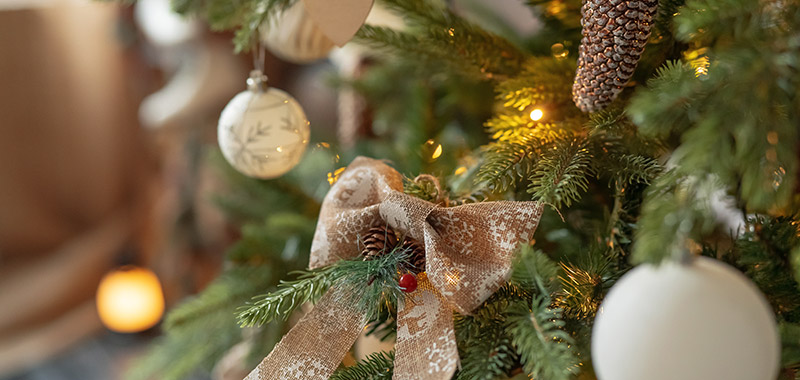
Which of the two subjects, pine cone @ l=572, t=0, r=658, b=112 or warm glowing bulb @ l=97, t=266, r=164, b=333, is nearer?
pine cone @ l=572, t=0, r=658, b=112

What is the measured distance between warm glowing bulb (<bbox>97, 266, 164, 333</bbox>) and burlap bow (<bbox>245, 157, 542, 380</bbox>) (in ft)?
3.56

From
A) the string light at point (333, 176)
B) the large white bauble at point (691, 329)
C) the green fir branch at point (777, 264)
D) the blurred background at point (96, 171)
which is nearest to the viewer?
the large white bauble at point (691, 329)

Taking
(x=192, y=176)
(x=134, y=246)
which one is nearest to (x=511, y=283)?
(x=192, y=176)

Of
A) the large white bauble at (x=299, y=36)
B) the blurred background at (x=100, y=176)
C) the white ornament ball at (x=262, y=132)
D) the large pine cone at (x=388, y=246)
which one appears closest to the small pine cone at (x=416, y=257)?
the large pine cone at (x=388, y=246)

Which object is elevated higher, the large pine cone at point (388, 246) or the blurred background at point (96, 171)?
the large pine cone at point (388, 246)

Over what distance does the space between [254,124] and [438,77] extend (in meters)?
0.20

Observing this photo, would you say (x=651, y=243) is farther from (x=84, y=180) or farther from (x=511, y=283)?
(x=84, y=180)

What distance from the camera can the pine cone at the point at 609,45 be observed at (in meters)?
0.33

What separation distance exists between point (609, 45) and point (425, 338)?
0.19 meters

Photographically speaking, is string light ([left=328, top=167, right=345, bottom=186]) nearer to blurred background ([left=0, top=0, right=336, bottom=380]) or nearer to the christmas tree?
the christmas tree

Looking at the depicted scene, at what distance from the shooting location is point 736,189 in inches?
14.8

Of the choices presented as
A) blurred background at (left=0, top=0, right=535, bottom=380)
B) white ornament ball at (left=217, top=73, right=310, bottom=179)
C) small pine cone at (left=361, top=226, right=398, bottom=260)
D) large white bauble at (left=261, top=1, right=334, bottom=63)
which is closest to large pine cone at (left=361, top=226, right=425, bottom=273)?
small pine cone at (left=361, top=226, right=398, bottom=260)

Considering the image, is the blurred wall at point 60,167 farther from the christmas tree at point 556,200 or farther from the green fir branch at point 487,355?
the green fir branch at point 487,355

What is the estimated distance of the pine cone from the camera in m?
0.33
